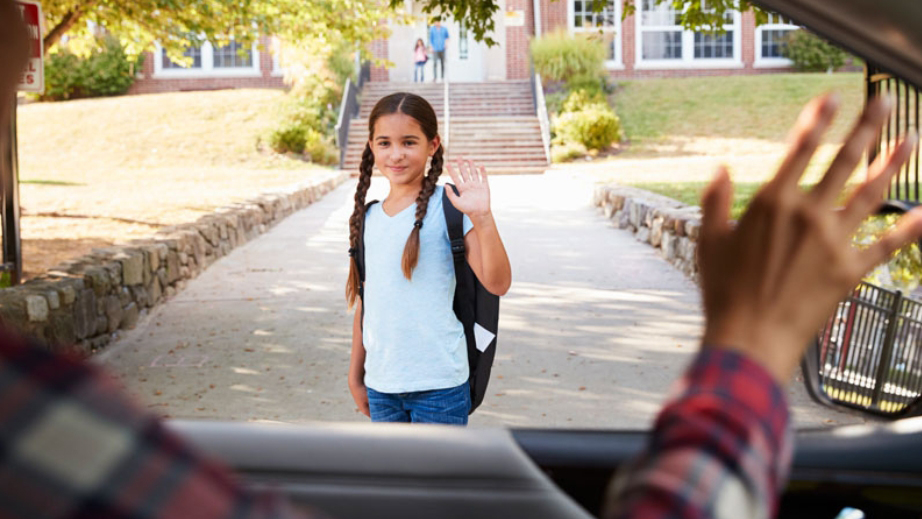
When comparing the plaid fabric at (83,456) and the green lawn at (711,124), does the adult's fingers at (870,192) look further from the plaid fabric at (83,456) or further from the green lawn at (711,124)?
the green lawn at (711,124)

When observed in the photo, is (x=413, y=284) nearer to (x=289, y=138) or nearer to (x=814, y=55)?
(x=289, y=138)

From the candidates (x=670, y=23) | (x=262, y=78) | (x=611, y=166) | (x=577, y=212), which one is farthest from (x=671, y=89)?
(x=577, y=212)

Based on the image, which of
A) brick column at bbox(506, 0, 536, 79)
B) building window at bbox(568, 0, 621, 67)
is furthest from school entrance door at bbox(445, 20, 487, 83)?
building window at bbox(568, 0, 621, 67)

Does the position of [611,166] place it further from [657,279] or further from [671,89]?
[657,279]

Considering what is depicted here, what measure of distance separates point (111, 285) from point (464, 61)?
1033 inches

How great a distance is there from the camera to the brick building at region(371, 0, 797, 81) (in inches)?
1253

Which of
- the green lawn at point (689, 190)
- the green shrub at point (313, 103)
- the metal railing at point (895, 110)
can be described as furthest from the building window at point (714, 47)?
the metal railing at point (895, 110)

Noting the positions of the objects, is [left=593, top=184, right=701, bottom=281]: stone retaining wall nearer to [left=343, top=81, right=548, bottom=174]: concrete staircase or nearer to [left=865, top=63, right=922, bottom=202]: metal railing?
[left=865, top=63, right=922, bottom=202]: metal railing

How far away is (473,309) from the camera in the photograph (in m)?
3.08

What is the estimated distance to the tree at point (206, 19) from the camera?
10906 millimetres

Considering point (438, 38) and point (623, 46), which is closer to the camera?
point (438, 38)

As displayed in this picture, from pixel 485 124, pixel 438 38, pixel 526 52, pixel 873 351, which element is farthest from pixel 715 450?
pixel 526 52

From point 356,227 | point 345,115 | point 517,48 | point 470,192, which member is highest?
point 517,48

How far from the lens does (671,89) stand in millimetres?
28984
